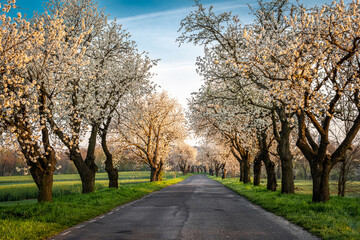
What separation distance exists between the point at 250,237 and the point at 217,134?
3046cm

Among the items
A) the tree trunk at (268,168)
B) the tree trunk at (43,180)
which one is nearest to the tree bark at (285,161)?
the tree trunk at (268,168)

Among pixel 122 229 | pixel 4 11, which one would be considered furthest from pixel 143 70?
pixel 122 229

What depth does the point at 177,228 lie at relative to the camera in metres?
9.25

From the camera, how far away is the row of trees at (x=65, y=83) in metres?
11.4

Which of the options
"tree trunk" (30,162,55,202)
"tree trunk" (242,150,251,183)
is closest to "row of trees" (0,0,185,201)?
"tree trunk" (30,162,55,202)

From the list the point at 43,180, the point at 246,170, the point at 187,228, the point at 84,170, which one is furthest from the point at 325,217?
the point at 246,170

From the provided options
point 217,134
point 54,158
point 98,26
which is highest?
point 98,26

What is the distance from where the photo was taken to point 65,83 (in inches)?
596

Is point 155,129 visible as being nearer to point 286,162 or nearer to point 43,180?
point 286,162

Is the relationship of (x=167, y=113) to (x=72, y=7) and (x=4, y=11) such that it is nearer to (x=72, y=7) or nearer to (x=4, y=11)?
(x=72, y=7)

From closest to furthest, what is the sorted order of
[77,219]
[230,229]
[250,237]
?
[250,237]
[230,229]
[77,219]

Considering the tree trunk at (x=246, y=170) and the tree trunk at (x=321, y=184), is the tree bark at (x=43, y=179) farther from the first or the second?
the tree trunk at (x=246, y=170)

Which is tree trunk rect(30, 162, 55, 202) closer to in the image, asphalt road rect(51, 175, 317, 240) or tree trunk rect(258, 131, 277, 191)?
asphalt road rect(51, 175, 317, 240)

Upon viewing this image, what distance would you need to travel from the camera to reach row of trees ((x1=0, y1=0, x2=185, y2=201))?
37.5 feet
